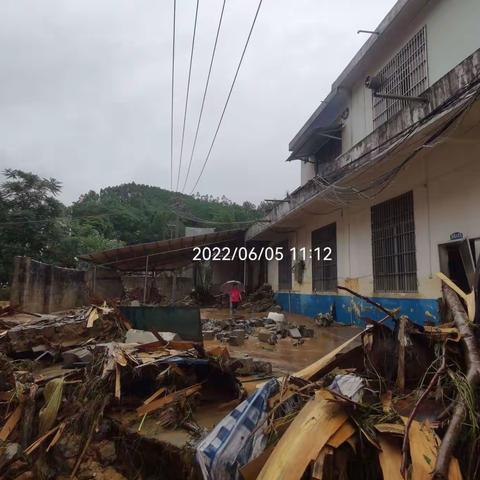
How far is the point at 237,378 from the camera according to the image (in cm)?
453

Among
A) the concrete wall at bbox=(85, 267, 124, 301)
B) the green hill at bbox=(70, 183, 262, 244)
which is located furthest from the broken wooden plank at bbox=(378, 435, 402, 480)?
the green hill at bbox=(70, 183, 262, 244)

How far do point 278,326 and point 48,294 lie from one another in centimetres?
933

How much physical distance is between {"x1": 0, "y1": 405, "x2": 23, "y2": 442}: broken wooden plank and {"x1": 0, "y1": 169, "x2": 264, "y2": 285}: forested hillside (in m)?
13.1

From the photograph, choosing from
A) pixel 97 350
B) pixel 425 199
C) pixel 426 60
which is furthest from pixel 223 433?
pixel 426 60

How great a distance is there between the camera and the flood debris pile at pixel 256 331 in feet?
27.2

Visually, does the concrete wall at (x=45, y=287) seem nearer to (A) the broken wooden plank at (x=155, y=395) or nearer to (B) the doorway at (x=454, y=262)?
(A) the broken wooden plank at (x=155, y=395)

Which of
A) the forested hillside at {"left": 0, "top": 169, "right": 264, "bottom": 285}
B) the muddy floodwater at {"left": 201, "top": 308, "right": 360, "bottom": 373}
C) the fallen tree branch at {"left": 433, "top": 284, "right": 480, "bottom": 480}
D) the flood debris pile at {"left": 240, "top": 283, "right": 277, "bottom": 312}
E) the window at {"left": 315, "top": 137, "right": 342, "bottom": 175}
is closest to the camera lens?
the fallen tree branch at {"left": 433, "top": 284, "right": 480, "bottom": 480}

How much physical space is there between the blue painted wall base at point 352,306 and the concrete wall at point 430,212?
0.03m

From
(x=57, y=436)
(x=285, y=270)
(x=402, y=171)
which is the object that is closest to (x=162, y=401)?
(x=57, y=436)

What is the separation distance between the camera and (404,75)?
8789 mm

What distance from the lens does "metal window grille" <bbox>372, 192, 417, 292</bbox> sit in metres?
7.93

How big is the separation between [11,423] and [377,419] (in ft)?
12.7

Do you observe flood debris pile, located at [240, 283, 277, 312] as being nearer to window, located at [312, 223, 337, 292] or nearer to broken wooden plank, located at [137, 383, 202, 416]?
window, located at [312, 223, 337, 292]
